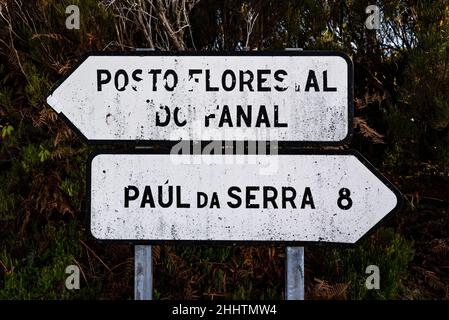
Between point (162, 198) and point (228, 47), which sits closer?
point (162, 198)

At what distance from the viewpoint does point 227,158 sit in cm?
204

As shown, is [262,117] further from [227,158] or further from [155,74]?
[155,74]

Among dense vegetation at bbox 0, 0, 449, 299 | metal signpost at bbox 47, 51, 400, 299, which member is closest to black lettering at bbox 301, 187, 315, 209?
metal signpost at bbox 47, 51, 400, 299

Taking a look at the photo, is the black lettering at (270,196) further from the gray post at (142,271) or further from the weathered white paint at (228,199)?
the gray post at (142,271)

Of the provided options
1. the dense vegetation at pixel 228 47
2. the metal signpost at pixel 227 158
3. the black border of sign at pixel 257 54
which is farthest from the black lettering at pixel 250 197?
the dense vegetation at pixel 228 47

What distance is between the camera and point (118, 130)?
6.79 feet

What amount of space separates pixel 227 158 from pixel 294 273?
1.72 ft

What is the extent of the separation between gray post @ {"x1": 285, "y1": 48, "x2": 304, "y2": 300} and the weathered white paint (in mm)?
74

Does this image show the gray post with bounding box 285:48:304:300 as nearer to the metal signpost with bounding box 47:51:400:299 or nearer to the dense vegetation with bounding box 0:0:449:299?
the metal signpost with bounding box 47:51:400:299

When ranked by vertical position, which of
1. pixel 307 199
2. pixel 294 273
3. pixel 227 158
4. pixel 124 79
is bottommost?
pixel 294 273

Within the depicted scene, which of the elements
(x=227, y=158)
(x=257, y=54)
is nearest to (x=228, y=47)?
(x=257, y=54)

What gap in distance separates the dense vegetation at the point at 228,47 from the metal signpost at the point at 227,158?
1369 mm

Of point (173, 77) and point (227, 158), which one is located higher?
point (173, 77)
